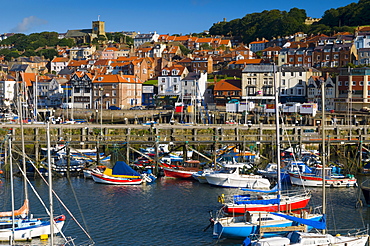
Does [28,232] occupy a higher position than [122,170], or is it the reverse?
[122,170]

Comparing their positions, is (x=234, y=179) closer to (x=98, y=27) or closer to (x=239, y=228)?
(x=239, y=228)

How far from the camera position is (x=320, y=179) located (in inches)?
1387

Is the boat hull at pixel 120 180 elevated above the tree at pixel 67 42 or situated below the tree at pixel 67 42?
below

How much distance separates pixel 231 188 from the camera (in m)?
34.6

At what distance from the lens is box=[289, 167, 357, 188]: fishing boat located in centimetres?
3484

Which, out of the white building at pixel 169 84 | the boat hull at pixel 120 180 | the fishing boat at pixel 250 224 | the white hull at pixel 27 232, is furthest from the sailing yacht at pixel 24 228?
the white building at pixel 169 84

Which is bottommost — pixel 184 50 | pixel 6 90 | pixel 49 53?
pixel 6 90

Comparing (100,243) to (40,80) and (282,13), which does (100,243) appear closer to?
(40,80)

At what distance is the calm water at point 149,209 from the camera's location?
25.1m

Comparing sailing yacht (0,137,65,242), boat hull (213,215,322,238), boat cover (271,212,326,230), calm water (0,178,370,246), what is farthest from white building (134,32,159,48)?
boat cover (271,212,326,230)

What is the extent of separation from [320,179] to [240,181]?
204 inches

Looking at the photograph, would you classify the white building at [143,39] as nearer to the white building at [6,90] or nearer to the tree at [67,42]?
the tree at [67,42]

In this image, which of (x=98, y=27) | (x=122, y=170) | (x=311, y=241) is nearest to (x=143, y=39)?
(x=98, y=27)

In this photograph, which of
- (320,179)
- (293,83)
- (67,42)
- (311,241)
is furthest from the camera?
(67,42)
